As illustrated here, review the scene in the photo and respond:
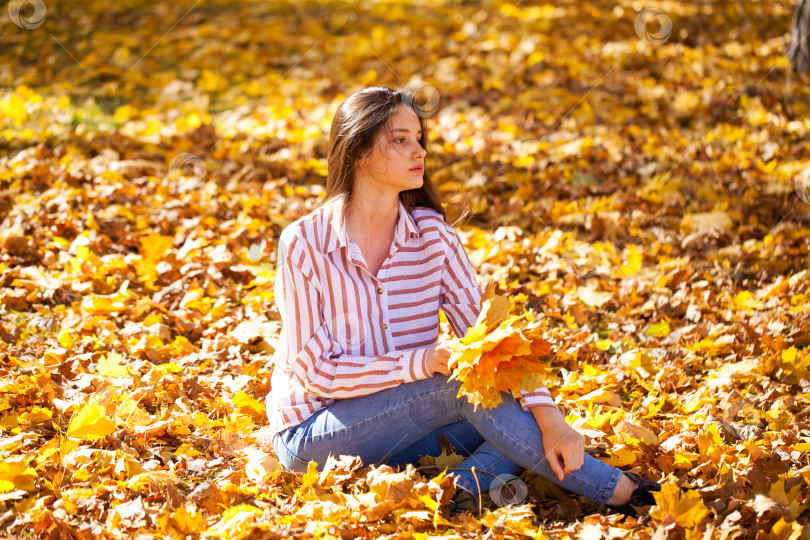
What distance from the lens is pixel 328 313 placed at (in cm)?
239

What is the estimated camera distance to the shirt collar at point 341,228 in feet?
7.89

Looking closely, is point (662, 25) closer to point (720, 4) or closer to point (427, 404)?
point (720, 4)

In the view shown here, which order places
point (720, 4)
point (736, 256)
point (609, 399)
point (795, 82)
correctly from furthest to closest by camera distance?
point (720, 4), point (795, 82), point (736, 256), point (609, 399)

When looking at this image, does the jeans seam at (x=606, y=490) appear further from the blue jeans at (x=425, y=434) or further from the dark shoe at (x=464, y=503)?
the dark shoe at (x=464, y=503)

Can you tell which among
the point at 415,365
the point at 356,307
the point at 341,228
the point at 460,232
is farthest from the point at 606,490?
the point at 460,232

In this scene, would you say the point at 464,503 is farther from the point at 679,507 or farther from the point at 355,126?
the point at 355,126

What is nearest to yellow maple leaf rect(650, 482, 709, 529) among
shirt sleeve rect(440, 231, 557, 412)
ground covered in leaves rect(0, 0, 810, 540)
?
ground covered in leaves rect(0, 0, 810, 540)

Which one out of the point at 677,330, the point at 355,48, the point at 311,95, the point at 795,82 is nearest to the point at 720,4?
the point at 795,82

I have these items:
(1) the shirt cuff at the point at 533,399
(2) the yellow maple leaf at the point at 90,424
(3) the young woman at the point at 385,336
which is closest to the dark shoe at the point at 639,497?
(3) the young woman at the point at 385,336

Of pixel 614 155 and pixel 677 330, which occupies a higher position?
pixel 614 155

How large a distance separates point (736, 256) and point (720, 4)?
4.47 metres

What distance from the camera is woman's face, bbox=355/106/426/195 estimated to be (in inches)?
96.4

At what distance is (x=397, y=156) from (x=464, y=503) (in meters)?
1.13

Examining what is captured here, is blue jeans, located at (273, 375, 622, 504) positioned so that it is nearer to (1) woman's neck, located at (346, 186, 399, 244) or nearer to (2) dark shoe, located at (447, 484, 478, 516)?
(2) dark shoe, located at (447, 484, 478, 516)
